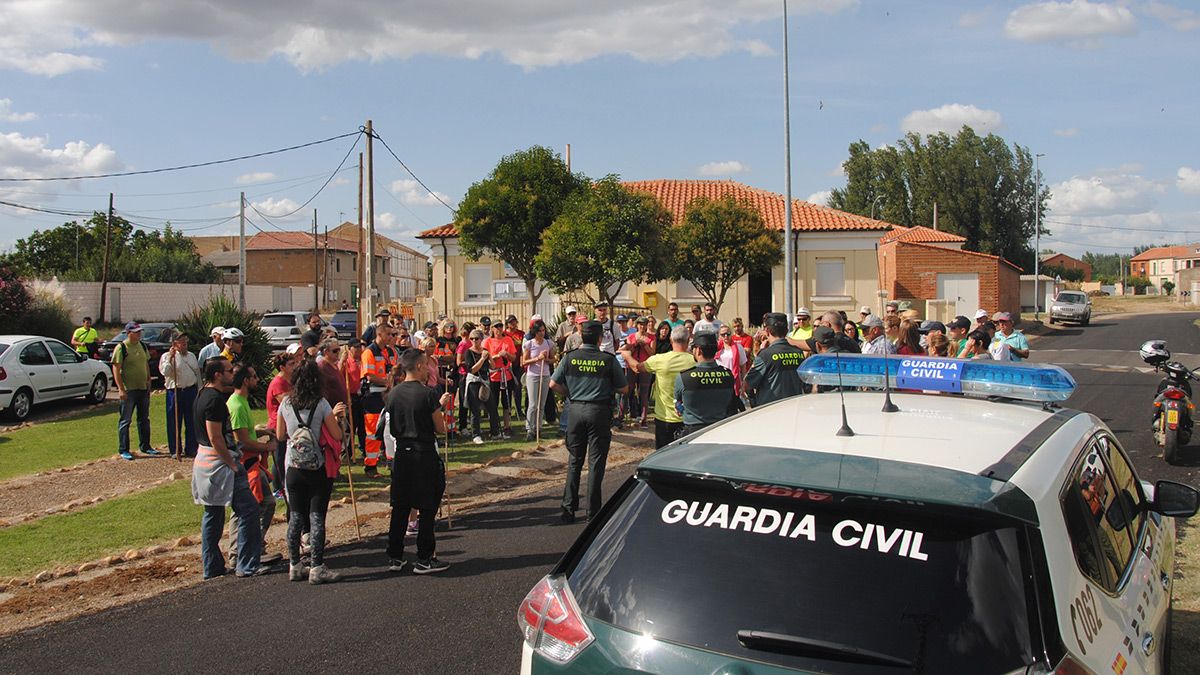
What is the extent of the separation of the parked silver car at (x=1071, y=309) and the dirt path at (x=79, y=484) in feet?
144

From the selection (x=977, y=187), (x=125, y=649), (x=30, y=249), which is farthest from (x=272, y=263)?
(x=125, y=649)

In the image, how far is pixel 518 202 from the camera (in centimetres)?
3191

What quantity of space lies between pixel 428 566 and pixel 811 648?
5159 mm

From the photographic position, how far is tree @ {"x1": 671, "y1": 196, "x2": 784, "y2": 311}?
33406mm

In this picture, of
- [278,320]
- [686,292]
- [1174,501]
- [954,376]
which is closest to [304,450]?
[954,376]

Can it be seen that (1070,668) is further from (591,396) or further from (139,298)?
(139,298)

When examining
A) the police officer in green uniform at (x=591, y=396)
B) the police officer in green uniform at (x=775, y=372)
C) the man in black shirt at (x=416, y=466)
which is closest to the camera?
the man in black shirt at (x=416, y=466)

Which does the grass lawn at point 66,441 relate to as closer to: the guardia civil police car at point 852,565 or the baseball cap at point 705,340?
the baseball cap at point 705,340

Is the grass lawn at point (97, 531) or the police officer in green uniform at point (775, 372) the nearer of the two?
the grass lawn at point (97, 531)

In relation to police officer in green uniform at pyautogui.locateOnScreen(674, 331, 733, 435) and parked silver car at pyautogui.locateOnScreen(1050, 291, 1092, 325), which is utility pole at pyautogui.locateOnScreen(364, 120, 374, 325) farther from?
parked silver car at pyautogui.locateOnScreen(1050, 291, 1092, 325)

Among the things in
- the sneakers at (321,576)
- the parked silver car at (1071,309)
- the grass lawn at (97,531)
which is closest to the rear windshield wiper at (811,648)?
the sneakers at (321,576)

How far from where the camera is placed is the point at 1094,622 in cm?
261

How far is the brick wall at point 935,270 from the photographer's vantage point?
141 ft

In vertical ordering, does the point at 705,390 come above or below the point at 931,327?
below
